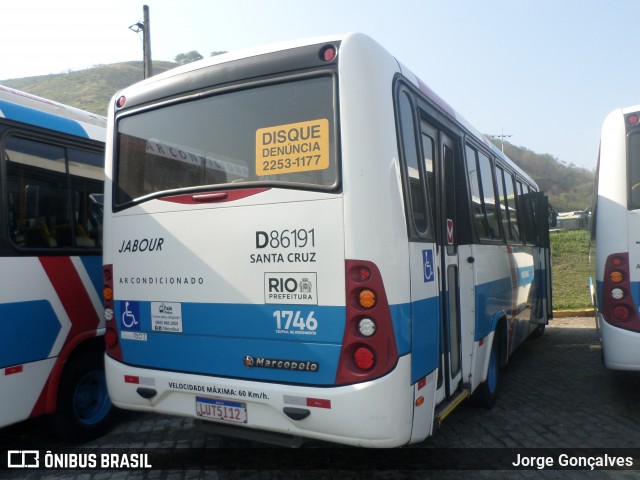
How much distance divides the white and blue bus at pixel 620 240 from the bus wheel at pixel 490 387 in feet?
3.61

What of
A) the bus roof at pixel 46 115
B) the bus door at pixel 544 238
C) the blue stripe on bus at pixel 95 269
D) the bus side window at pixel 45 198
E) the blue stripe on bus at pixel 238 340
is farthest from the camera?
the bus door at pixel 544 238

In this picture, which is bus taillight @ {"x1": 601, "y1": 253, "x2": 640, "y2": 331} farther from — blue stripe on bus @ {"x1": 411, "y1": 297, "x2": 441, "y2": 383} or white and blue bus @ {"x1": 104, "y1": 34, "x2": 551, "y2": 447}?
blue stripe on bus @ {"x1": 411, "y1": 297, "x2": 441, "y2": 383}

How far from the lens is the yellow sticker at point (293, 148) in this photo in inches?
138

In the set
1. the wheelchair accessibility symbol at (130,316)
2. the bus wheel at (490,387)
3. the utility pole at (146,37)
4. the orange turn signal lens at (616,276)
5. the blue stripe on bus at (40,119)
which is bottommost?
the bus wheel at (490,387)

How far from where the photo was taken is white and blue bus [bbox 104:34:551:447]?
3350 millimetres

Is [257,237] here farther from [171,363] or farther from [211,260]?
[171,363]

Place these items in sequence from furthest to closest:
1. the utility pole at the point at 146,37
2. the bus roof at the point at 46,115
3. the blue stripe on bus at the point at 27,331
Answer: the utility pole at the point at 146,37, the bus roof at the point at 46,115, the blue stripe on bus at the point at 27,331

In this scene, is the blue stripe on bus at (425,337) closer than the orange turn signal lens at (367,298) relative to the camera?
No

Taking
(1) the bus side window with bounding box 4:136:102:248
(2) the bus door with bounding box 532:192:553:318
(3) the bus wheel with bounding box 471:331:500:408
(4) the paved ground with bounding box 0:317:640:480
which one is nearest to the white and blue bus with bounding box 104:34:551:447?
(4) the paved ground with bounding box 0:317:640:480

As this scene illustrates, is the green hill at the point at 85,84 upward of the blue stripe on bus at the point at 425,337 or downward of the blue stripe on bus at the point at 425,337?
upward

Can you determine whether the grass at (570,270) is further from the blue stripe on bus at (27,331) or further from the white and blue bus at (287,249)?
the blue stripe on bus at (27,331)

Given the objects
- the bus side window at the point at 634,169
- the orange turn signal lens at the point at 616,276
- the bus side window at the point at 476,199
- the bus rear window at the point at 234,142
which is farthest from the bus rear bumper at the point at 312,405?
the bus side window at the point at 634,169

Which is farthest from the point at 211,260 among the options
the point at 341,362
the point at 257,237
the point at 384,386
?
the point at 384,386

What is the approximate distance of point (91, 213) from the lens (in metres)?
5.35
